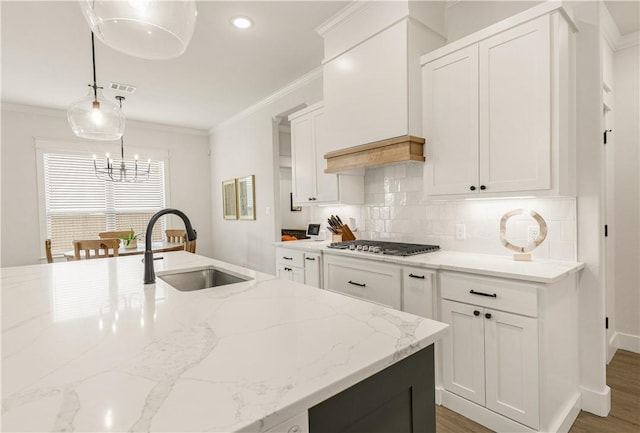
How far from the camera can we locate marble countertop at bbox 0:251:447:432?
0.56 m

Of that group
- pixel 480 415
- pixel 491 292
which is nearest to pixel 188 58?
pixel 491 292

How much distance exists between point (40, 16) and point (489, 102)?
3.56 m

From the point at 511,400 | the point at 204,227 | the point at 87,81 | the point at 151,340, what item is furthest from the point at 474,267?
the point at 204,227

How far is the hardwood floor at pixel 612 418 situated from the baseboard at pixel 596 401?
31mm

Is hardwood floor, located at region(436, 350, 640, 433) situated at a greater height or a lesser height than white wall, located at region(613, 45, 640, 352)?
lesser

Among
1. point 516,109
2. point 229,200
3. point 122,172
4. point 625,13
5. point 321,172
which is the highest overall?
point 625,13

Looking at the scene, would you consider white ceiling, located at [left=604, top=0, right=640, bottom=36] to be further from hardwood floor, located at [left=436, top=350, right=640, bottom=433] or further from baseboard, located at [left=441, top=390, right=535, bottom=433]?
baseboard, located at [left=441, top=390, right=535, bottom=433]

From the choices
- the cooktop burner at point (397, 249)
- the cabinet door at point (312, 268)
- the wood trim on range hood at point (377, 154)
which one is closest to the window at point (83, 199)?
the cabinet door at point (312, 268)

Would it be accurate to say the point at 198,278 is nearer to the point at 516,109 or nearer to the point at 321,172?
the point at 321,172

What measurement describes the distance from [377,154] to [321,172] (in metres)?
0.91

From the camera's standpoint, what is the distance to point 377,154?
8.45ft

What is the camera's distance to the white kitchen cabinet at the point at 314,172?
10.4 feet

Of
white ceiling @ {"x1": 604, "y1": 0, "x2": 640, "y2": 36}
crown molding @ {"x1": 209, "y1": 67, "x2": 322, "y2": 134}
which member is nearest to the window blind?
crown molding @ {"x1": 209, "y1": 67, "x2": 322, "y2": 134}

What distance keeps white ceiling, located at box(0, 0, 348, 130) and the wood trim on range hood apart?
1.19 meters
